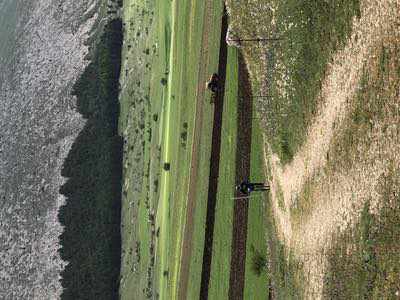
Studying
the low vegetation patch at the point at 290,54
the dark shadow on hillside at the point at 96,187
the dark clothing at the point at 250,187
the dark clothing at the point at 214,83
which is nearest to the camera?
the low vegetation patch at the point at 290,54

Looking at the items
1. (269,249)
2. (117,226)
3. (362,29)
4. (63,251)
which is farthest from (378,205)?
(63,251)

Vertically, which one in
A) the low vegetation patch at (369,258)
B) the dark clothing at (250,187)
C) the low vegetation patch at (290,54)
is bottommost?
the low vegetation patch at (369,258)

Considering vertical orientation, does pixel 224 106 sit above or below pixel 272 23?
below

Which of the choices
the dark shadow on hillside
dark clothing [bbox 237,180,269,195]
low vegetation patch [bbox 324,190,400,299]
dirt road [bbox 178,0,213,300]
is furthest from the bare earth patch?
the dark shadow on hillside

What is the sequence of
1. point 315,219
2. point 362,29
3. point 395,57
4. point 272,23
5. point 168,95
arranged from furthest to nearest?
point 168,95
point 272,23
point 315,219
point 362,29
point 395,57

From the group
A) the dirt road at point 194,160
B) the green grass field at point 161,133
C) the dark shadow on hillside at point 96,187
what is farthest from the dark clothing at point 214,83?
the dark shadow on hillside at point 96,187

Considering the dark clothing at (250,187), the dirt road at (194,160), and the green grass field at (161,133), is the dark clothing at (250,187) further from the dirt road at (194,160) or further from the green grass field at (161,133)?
the dirt road at (194,160)

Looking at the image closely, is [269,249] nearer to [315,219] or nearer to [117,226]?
[315,219]
